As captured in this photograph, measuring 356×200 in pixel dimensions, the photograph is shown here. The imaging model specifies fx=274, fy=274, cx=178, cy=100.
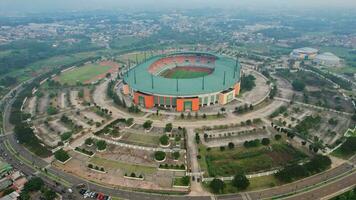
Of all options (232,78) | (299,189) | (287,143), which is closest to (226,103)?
(232,78)

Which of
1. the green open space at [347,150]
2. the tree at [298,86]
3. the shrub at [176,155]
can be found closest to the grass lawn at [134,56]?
the tree at [298,86]

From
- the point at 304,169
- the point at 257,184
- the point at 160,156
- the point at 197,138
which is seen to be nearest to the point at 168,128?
the point at 197,138

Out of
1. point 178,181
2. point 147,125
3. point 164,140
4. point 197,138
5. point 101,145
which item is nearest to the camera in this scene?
point 178,181

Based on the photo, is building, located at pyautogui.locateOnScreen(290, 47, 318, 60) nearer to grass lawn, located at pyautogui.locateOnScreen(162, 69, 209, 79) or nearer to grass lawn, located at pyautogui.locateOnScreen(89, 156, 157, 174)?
grass lawn, located at pyautogui.locateOnScreen(162, 69, 209, 79)

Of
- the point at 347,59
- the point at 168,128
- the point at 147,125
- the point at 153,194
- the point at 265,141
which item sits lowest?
the point at 153,194

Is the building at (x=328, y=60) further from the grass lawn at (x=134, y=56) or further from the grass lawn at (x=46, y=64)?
the grass lawn at (x=46, y=64)

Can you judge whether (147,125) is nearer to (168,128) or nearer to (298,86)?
(168,128)
